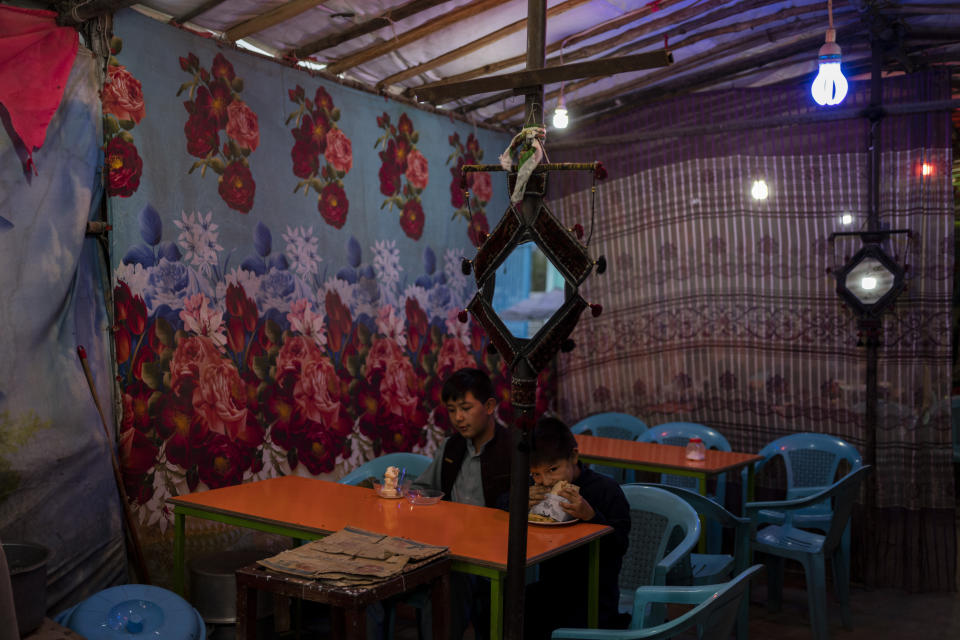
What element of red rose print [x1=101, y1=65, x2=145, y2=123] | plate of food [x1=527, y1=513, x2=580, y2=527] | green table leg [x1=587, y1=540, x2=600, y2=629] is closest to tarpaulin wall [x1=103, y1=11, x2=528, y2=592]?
red rose print [x1=101, y1=65, x2=145, y2=123]

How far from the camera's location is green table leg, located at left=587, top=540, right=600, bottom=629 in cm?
296

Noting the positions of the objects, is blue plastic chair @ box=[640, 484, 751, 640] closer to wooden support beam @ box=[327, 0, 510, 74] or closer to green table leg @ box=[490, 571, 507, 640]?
green table leg @ box=[490, 571, 507, 640]

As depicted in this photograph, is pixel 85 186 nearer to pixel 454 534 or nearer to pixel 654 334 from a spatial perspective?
pixel 454 534

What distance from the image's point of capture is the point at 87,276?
3494 millimetres

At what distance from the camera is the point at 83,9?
131 inches

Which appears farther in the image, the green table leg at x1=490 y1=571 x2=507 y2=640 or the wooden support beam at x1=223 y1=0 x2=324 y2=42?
the wooden support beam at x1=223 y1=0 x2=324 y2=42

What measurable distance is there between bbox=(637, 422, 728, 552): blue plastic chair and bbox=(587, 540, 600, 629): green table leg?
82.9 inches

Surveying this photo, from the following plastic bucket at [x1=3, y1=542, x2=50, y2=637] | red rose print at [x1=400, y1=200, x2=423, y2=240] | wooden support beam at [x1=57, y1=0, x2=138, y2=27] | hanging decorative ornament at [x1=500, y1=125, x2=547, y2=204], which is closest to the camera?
hanging decorative ornament at [x1=500, y1=125, x2=547, y2=204]

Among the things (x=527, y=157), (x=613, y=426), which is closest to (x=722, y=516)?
(x=613, y=426)

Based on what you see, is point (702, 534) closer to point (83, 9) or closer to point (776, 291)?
point (776, 291)

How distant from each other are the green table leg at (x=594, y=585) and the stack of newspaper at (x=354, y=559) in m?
0.59

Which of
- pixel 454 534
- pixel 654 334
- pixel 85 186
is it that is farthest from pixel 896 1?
pixel 85 186

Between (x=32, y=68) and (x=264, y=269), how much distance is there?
1386 millimetres

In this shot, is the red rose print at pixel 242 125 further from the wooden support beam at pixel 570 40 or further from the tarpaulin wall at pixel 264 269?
the wooden support beam at pixel 570 40
